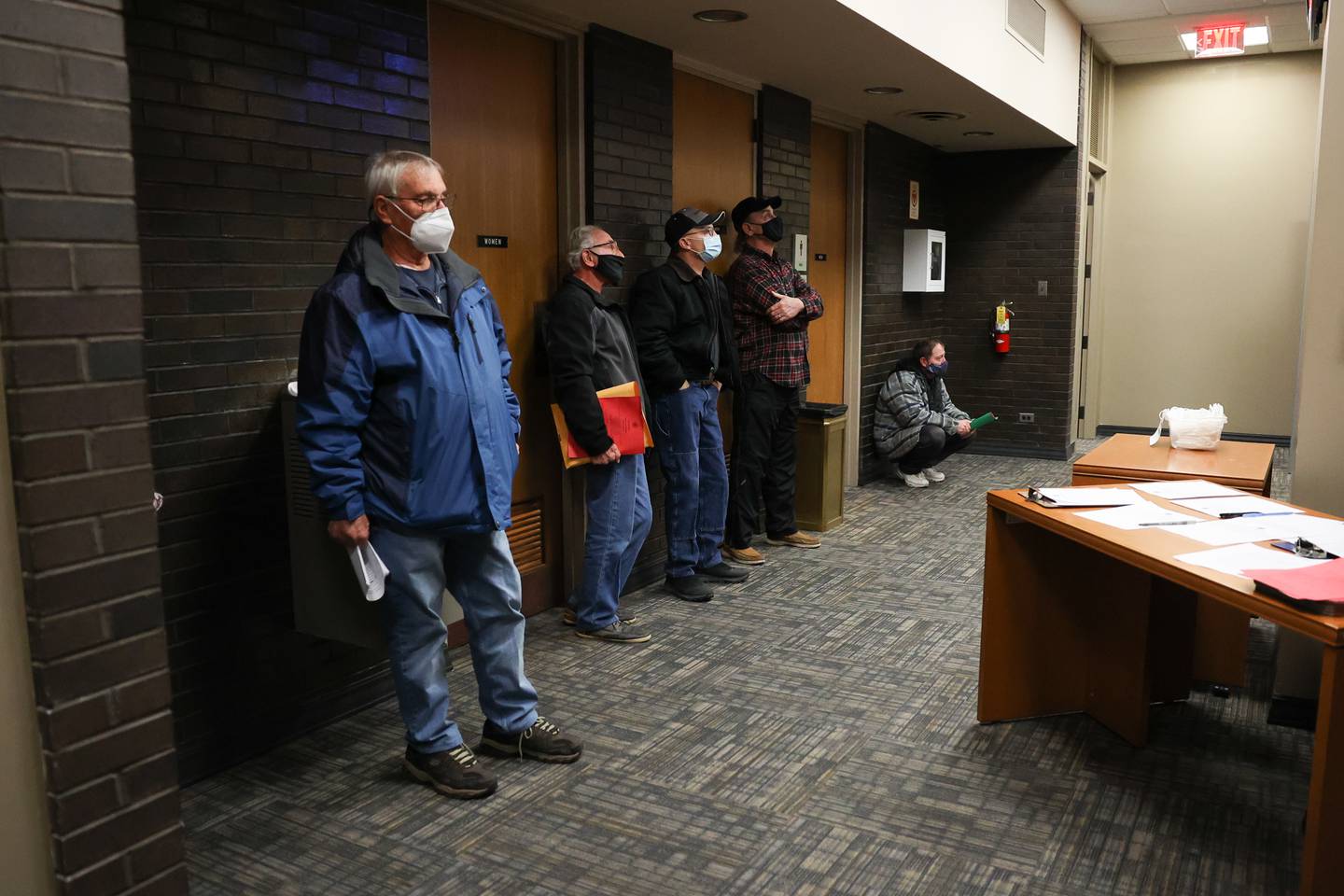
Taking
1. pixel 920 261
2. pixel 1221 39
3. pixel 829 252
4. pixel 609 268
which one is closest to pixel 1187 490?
pixel 609 268

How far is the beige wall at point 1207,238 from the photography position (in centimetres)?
846

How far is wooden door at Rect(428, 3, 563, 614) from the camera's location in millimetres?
3895

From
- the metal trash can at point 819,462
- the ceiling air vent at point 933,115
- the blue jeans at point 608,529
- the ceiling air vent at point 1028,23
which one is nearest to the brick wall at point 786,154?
the ceiling air vent at point 933,115

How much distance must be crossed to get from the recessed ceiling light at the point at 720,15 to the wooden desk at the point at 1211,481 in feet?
7.18

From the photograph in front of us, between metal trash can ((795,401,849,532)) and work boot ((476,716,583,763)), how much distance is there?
2.94 metres

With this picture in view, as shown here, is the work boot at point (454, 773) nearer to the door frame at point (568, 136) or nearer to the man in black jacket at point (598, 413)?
the man in black jacket at point (598, 413)

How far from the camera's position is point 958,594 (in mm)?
4730

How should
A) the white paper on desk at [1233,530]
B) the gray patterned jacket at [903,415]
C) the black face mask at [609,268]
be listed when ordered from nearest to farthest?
the white paper on desk at [1233,530] → the black face mask at [609,268] → the gray patterned jacket at [903,415]

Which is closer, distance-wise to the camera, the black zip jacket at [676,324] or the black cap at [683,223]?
the black zip jacket at [676,324]

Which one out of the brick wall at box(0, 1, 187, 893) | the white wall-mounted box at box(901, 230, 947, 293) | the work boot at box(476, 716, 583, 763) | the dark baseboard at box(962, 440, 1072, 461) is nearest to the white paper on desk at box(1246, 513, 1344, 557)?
the work boot at box(476, 716, 583, 763)

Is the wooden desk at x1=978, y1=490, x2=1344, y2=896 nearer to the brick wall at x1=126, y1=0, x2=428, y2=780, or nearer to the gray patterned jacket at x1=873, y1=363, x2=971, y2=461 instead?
the brick wall at x1=126, y1=0, x2=428, y2=780

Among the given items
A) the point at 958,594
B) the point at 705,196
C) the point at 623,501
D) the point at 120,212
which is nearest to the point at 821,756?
the point at 623,501

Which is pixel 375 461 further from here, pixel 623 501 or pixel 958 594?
pixel 958 594

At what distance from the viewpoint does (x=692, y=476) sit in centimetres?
466
